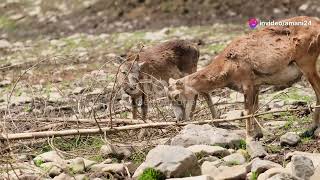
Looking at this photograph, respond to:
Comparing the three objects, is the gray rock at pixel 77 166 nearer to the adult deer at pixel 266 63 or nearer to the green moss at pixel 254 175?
the green moss at pixel 254 175

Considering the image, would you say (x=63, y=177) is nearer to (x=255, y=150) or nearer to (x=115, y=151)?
(x=115, y=151)

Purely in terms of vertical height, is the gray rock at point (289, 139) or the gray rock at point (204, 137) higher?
the gray rock at point (204, 137)

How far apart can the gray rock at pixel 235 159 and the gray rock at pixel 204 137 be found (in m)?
0.63

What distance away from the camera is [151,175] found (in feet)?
25.3

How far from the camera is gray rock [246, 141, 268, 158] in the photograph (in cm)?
867

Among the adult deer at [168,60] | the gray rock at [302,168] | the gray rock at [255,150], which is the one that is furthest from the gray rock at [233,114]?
the gray rock at [302,168]

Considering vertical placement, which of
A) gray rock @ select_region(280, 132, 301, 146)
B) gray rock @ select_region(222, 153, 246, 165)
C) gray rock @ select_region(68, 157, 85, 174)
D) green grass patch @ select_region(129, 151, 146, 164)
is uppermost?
gray rock @ select_region(68, 157, 85, 174)

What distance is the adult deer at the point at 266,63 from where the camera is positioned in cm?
1007

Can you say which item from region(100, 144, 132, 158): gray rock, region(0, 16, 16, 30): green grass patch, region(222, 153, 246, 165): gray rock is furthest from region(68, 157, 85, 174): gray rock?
region(0, 16, 16, 30): green grass patch

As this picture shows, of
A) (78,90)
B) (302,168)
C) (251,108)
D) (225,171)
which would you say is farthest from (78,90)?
(302,168)

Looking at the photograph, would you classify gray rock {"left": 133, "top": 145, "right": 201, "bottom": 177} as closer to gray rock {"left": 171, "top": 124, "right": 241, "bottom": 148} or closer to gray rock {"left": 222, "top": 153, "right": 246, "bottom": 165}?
gray rock {"left": 222, "top": 153, "right": 246, "bottom": 165}

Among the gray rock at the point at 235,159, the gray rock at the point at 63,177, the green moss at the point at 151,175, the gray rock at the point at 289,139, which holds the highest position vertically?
the gray rock at the point at 63,177

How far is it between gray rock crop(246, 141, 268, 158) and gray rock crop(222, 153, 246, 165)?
0.68 ft

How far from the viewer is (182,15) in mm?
25219
